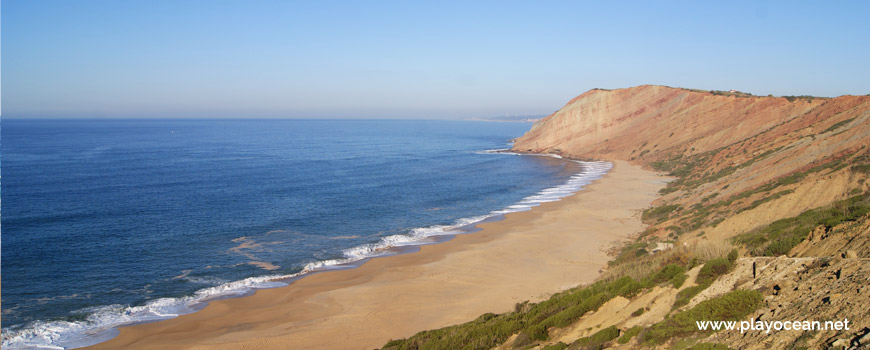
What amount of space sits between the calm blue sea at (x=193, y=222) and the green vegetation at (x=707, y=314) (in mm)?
18231

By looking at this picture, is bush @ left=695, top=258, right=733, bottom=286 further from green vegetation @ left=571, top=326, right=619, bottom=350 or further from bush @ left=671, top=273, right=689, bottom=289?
green vegetation @ left=571, top=326, right=619, bottom=350

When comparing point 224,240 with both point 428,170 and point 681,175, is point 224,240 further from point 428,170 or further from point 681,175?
point 681,175

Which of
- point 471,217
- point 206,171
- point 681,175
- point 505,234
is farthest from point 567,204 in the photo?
point 206,171

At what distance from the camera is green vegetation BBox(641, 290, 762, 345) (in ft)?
29.8

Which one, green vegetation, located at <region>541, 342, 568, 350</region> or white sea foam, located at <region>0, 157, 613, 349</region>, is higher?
green vegetation, located at <region>541, 342, 568, 350</region>

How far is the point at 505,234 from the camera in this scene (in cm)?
3294

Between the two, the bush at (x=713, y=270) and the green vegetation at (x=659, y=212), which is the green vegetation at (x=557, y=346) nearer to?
the bush at (x=713, y=270)

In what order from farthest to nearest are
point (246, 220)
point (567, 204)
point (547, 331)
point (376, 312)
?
point (567, 204) < point (246, 220) < point (376, 312) < point (547, 331)

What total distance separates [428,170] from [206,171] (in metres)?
27.1

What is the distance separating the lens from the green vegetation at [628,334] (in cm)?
981

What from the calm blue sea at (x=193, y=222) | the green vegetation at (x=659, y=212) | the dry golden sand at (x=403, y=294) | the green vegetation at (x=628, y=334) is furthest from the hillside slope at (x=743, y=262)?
the calm blue sea at (x=193, y=222)

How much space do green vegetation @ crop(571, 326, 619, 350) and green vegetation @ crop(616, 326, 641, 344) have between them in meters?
0.21

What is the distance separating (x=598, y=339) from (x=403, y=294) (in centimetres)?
1293

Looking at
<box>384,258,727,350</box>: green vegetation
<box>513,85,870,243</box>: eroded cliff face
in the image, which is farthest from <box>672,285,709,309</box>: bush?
<box>513,85,870,243</box>: eroded cliff face
